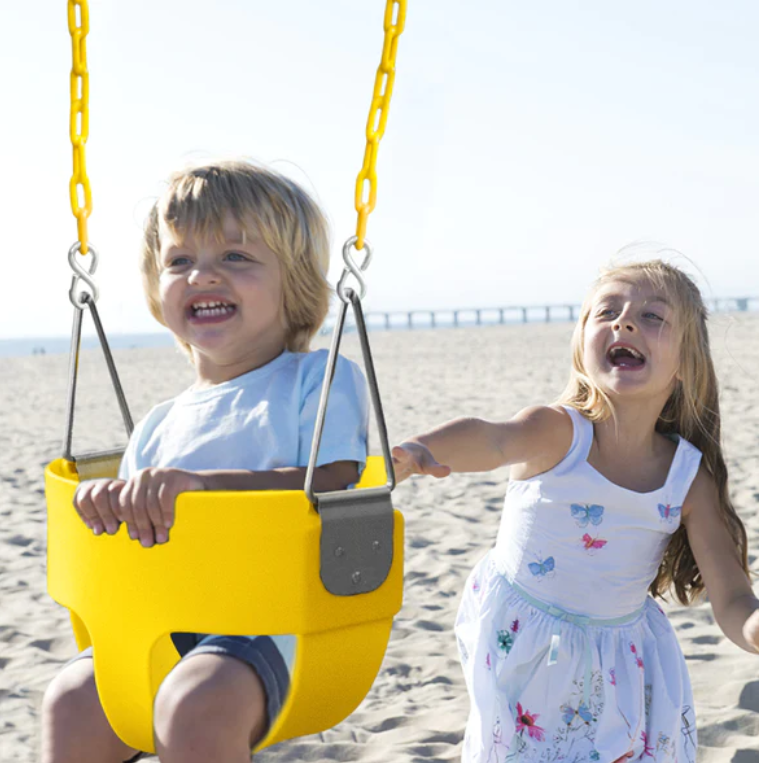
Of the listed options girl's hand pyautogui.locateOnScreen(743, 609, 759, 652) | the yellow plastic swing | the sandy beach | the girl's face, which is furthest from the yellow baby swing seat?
the sandy beach

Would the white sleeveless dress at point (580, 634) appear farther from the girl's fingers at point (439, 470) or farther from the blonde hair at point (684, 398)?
the girl's fingers at point (439, 470)

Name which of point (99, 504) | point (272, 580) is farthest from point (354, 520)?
point (99, 504)

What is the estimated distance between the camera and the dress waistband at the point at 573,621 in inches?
84.4

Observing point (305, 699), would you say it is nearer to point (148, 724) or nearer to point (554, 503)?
point (148, 724)

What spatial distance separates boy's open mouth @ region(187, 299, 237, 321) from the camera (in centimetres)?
191

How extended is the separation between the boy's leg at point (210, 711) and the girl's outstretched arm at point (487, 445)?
0.44 meters

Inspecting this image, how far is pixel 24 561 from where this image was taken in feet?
15.7

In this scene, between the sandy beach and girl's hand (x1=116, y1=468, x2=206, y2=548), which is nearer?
girl's hand (x1=116, y1=468, x2=206, y2=548)

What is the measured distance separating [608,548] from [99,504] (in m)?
1.16

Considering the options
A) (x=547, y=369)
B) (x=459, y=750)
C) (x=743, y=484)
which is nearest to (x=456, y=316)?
(x=547, y=369)

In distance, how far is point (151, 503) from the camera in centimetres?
155

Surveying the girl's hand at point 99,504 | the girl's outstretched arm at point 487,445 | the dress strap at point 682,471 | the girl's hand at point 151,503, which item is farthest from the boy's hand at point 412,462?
the dress strap at point 682,471

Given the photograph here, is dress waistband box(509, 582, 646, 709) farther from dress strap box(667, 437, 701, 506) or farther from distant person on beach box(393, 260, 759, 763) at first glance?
dress strap box(667, 437, 701, 506)

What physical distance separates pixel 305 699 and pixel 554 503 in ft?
2.72
